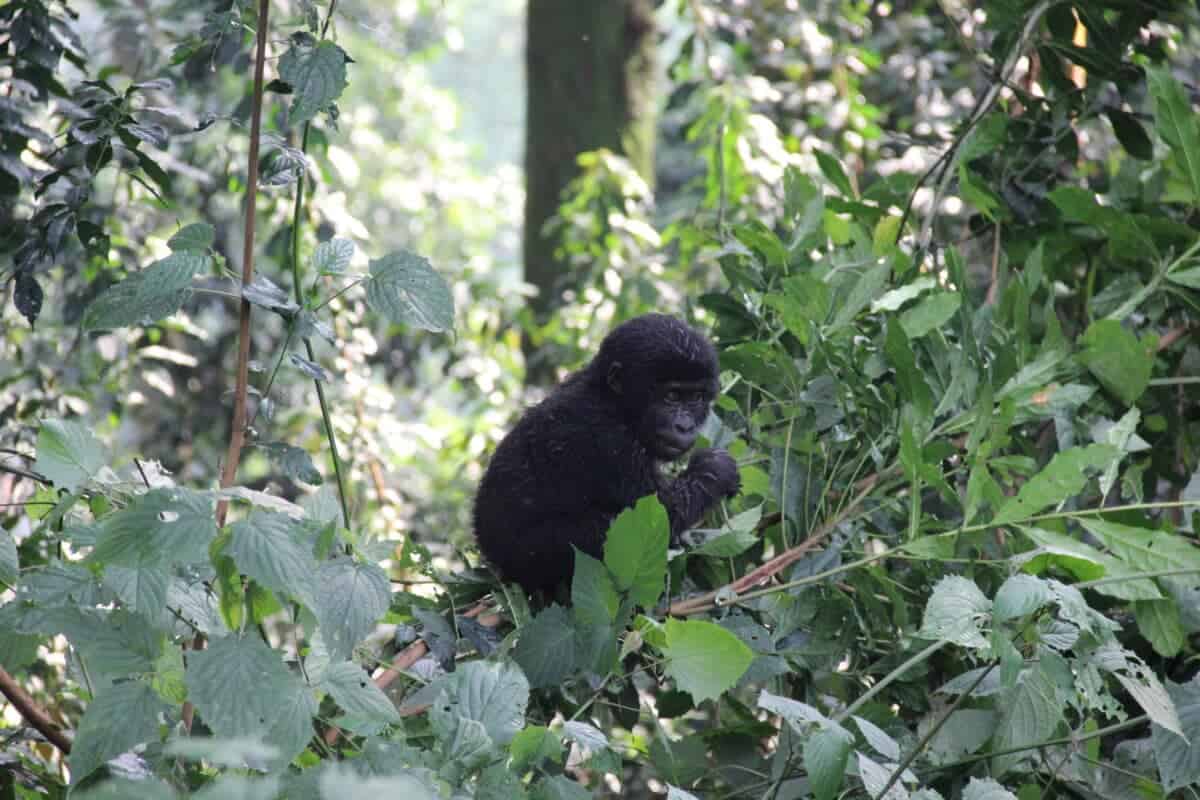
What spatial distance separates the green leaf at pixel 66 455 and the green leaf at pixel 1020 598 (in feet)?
4.65

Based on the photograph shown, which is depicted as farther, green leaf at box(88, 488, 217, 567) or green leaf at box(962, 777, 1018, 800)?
green leaf at box(962, 777, 1018, 800)

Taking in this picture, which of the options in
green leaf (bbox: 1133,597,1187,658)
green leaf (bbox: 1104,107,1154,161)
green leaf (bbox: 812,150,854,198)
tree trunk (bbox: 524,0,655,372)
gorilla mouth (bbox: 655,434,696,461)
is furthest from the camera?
tree trunk (bbox: 524,0,655,372)

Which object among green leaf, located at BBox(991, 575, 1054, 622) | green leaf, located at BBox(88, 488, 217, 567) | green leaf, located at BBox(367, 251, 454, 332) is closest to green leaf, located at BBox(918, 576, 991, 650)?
green leaf, located at BBox(991, 575, 1054, 622)

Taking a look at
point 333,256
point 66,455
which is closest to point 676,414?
point 333,256

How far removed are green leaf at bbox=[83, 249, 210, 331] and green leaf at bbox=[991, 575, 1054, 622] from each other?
137 cm

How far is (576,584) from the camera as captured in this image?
2330 mm

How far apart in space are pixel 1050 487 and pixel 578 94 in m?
4.39

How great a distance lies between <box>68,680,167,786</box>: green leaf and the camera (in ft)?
5.74

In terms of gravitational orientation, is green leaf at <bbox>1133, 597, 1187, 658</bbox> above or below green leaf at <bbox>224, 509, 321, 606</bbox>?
below

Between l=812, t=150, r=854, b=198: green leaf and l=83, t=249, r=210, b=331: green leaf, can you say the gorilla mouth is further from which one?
l=83, t=249, r=210, b=331: green leaf

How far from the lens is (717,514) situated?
3012 mm

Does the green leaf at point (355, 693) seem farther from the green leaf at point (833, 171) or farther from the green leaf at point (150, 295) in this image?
the green leaf at point (833, 171)

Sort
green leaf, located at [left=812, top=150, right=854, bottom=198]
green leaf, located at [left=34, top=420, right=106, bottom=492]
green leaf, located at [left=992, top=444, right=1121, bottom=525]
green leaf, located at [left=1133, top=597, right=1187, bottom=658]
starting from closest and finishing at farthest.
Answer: green leaf, located at [left=34, top=420, right=106, bottom=492], green leaf, located at [left=992, top=444, right=1121, bottom=525], green leaf, located at [left=1133, top=597, right=1187, bottom=658], green leaf, located at [left=812, top=150, right=854, bottom=198]

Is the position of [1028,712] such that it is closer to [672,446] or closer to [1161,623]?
[1161,623]
